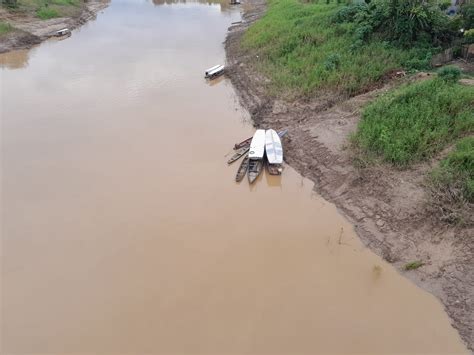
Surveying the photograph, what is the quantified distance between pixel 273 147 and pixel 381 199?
421 cm

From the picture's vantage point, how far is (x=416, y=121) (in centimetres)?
1223

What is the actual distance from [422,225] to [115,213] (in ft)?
27.7

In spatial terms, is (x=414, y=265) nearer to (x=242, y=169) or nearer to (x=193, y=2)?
(x=242, y=169)

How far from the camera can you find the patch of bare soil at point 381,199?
8.59 m

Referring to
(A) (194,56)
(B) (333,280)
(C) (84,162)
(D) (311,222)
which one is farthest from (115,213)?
(A) (194,56)

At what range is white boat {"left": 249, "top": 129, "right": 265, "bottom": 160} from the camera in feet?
42.3

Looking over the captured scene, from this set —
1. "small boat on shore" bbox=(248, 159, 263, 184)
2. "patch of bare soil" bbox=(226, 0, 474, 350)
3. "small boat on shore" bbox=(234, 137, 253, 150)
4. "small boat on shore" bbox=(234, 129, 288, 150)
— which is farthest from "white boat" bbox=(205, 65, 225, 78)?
"small boat on shore" bbox=(248, 159, 263, 184)

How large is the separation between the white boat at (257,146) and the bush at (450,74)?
6712mm

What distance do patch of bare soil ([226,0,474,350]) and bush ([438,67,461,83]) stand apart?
2121 millimetres

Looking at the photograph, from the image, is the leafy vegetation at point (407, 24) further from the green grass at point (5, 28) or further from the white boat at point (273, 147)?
the green grass at point (5, 28)

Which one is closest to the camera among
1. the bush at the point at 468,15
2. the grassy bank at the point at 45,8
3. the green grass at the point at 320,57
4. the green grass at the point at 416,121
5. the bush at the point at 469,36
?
the green grass at the point at 416,121

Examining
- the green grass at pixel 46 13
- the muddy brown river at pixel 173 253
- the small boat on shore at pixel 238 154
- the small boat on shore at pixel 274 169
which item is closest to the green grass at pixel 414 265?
the muddy brown river at pixel 173 253

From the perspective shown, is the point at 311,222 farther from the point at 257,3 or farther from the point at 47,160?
the point at 257,3

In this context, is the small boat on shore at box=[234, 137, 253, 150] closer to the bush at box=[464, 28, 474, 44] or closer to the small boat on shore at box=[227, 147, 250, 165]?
the small boat on shore at box=[227, 147, 250, 165]
